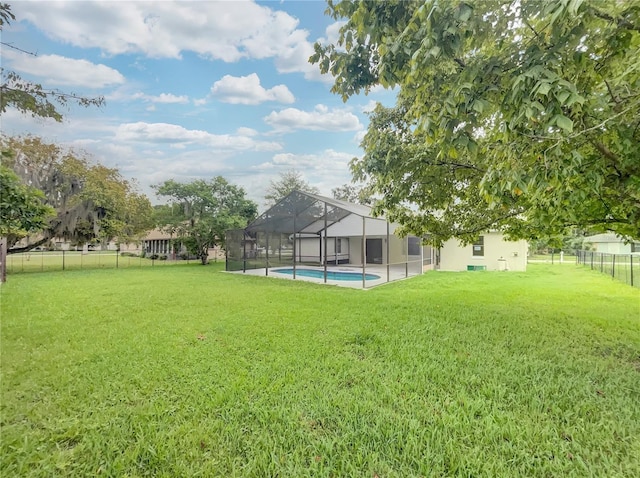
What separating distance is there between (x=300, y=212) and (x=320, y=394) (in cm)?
951

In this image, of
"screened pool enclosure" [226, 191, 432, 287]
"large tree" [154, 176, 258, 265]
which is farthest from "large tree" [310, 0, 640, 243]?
"large tree" [154, 176, 258, 265]

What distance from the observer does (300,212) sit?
11.9 m

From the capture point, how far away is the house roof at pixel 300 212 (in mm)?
11305

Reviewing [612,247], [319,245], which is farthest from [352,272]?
[612,247]

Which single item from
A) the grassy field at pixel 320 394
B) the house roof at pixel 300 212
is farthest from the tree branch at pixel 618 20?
the house roof at pixel 300 212

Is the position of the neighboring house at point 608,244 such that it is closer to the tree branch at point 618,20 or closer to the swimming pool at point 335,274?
the swimming pool at point 335,274

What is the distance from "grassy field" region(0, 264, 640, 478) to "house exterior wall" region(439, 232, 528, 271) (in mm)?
9701

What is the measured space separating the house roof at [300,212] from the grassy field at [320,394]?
239 inches

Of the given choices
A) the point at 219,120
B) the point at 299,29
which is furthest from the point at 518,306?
the point at 219,120

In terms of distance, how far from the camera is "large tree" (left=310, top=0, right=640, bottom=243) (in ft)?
6.03

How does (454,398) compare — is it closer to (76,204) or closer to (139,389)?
(139,389)

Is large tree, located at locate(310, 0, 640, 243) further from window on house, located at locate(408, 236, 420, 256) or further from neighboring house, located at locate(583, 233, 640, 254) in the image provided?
neighboring house, located at locate(583, 233, 640, 254)

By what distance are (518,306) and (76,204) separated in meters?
17.9

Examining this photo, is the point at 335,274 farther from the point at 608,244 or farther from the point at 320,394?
the point at 608,244
